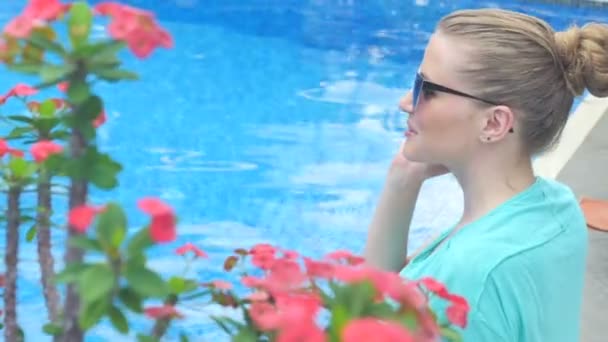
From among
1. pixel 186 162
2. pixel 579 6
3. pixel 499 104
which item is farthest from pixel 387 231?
pixel 579 6

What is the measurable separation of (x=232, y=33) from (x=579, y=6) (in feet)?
17.6

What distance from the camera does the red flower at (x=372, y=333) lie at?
0.68m

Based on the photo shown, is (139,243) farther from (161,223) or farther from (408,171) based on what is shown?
(408,171)

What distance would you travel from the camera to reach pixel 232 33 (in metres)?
Result: 10.3

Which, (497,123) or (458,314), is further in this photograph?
(497,123)

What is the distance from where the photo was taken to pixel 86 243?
780 mm

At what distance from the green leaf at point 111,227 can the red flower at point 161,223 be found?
0.02 m

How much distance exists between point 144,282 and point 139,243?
0.03 metres

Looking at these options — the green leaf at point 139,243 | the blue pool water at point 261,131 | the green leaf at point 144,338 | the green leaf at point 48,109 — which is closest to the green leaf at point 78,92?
the green leaf at point 139,243

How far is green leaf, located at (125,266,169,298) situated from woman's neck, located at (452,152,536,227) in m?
1.50

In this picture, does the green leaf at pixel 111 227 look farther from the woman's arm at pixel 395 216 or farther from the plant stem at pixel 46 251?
the woman's arm at pixel 395 216

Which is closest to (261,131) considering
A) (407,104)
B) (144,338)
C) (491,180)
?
(407,104)

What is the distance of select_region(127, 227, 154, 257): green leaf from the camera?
0.77m

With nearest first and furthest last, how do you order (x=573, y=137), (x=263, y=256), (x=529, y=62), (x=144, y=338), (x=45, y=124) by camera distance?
(x=144, y=338) → (x=263, y=256) → (x=45, y=124) → (x=529, y=62) → (x=573, y=137)
